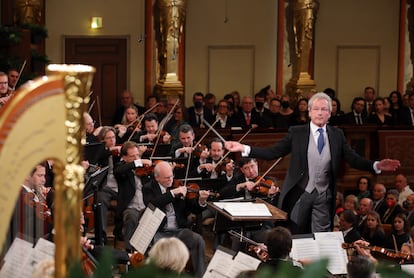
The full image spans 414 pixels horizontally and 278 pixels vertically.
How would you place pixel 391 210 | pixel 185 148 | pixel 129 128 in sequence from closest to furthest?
pixel 391 210, pixel 185 148, pixel 129 128

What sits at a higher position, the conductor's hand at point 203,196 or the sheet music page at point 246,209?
the sheet music page at point 246,209

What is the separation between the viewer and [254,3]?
44.9ft

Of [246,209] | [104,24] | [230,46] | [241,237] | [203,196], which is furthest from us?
[230,46]

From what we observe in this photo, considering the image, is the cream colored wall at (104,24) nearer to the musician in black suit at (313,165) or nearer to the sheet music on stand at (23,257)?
the musician in black suit at (313,165)

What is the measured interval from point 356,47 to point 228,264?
10066mm

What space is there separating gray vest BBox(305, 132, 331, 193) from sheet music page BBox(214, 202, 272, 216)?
0.36 metres

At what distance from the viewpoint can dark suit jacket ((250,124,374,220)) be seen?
6.01 m

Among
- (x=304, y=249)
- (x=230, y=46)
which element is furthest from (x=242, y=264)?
(x=230, y=46)

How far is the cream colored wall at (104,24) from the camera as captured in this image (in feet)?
41.9

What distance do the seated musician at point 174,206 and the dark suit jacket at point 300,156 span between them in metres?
0.82

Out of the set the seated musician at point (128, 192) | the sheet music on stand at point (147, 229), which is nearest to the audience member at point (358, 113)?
the seated musician at point (128, 192)

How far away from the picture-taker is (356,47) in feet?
45.8

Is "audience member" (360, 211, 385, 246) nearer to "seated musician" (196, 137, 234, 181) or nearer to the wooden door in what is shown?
"seated musician" (196, 137, 234, 181)

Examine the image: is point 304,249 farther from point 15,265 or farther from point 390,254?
point 15,265
